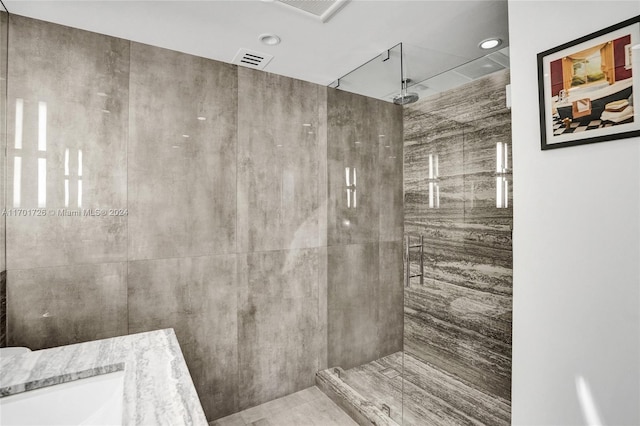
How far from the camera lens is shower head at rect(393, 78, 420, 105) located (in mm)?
2299

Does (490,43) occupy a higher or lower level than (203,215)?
higher

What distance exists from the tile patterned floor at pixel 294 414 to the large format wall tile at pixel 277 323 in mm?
67

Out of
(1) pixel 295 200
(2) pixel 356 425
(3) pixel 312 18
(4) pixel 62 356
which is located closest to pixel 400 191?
(1) pixel 295 200

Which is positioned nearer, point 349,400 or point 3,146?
point 3,146

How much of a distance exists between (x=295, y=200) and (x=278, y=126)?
58 centimetres

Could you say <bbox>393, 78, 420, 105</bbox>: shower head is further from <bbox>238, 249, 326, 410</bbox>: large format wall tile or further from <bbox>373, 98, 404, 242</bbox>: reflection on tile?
<bbox>238, 249, 326, 410</bbox>: large format wall tile

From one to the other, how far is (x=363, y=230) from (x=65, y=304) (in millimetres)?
1943

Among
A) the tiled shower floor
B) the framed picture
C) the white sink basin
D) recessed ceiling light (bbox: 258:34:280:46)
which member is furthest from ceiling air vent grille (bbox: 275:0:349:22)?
the tiled shower floor

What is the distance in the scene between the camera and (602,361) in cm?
125

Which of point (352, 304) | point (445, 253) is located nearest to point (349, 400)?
point (352, 304)

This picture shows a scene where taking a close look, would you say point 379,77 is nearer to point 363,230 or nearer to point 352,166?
point 352,166

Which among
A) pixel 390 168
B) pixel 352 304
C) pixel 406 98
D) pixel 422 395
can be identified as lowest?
pixel 422 395

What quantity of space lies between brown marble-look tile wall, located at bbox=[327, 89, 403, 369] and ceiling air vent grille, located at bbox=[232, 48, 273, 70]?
0.66 m

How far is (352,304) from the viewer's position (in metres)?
2.73
